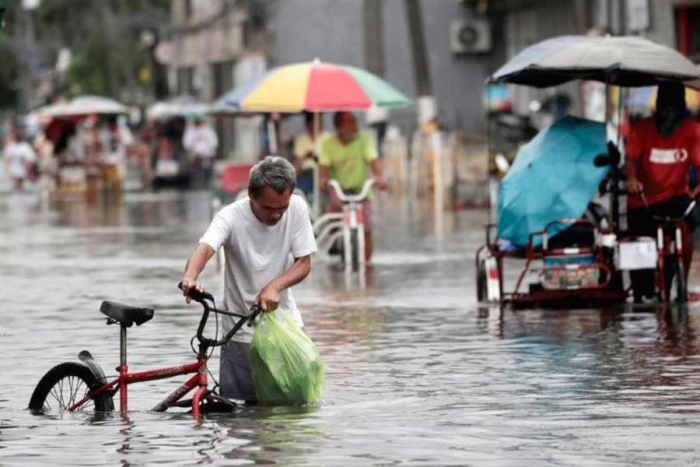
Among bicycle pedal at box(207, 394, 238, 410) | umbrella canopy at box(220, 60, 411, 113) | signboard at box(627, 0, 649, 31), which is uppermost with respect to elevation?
signboard at box(627, 0, 649, 31)

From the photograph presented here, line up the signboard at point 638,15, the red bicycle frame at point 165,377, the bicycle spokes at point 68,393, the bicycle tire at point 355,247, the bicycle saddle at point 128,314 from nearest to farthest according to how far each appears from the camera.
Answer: the bicycle saddle at point 128,314
the red bicycle frame at point 165,377
the bicycle spokes at point 68,393
the bicycle tire at point 355,247
the signboard at point 638,15

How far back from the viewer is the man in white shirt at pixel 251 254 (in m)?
11.4

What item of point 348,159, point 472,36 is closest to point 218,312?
point 348,159

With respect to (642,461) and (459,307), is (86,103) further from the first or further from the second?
(642,461)

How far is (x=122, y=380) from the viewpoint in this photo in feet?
36.7

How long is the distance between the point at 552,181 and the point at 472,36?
1647 inches

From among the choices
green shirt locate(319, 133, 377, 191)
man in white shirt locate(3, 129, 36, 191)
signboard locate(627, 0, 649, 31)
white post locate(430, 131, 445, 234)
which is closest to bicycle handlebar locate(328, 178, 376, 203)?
green shirt locate(319, 133, 377, 191)

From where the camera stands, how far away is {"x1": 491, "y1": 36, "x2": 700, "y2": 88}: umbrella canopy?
1834cm

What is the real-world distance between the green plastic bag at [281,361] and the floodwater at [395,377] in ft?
0.39

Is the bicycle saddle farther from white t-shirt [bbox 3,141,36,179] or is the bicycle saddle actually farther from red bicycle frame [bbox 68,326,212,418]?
white t-shirt [bbox 3,141,36,179]

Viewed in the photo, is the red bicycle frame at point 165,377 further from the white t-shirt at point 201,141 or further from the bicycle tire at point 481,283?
the white t-shirt at point 201,141

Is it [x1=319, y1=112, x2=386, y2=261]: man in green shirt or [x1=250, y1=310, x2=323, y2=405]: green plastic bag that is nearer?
[x1=250, y1=310, x2=323, y2=405]: green plastic bag

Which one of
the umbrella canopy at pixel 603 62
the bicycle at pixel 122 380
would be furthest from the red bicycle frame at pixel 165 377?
the umbrella canopy at pixel 603 62

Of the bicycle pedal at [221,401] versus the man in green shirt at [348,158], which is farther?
the man in green shirt at [348,158]
